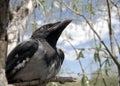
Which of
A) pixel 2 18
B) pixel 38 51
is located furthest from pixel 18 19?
pixel 2 18

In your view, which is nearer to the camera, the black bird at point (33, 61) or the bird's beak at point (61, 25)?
the black bird at point (33, 61)

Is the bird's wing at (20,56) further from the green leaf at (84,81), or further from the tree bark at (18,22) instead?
the green leaf at (84,81)

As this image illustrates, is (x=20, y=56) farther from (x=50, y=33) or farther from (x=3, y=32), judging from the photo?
(x=3, y=32)

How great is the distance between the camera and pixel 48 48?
227cm

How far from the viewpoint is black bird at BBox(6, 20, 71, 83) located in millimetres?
2080

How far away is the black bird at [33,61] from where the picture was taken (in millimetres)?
2080

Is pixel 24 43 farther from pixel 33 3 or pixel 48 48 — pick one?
pixel 33 3

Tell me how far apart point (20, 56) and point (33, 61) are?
3.5 inches

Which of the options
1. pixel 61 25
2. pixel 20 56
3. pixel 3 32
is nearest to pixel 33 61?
pixel 20 56

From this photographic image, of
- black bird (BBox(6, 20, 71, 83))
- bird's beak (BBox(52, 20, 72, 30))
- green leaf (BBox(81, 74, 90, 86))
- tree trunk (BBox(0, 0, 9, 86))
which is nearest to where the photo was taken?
tree trunk (BBox(0, 0, 9, 86))

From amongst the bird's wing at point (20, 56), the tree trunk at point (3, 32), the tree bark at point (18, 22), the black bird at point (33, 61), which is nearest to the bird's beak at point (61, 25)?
the black bird at point (33, 61)

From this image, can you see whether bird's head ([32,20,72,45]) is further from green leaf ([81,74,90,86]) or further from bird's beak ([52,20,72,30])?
green leaf ([81,74,90,86])

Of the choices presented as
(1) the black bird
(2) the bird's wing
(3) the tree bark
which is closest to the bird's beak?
(1) the black bird

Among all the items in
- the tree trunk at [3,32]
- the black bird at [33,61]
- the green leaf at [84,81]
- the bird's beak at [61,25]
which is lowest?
the green leaf at [84,81]
